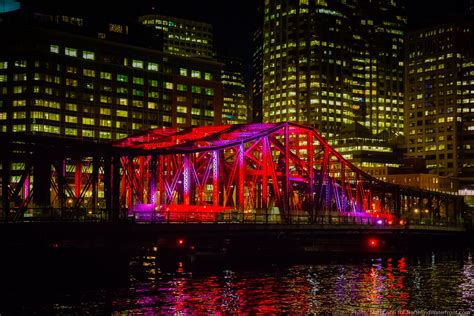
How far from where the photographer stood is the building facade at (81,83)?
173250mm

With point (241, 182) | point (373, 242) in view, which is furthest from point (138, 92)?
point (241, 182)

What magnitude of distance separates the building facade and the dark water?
10613cm

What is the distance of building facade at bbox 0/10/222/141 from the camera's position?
568 ft

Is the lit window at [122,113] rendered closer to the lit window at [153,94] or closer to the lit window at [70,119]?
the lit window at [153,94]

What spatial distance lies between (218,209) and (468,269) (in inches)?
1071

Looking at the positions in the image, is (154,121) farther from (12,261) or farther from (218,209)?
(12,261)

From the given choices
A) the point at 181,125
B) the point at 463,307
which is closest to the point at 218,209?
the point at 463,307

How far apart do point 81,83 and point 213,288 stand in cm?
13286

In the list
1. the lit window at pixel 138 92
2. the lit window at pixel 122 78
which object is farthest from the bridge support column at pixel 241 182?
the lit window at pixel 138 92

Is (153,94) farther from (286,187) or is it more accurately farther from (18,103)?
(286,187)

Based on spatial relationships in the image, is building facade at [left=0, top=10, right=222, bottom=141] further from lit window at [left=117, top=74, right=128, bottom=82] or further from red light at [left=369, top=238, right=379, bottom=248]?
red light at [left=369, top=238, right=379, bottom=248]

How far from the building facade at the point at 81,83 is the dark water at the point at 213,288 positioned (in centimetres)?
10613

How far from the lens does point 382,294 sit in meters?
56.3

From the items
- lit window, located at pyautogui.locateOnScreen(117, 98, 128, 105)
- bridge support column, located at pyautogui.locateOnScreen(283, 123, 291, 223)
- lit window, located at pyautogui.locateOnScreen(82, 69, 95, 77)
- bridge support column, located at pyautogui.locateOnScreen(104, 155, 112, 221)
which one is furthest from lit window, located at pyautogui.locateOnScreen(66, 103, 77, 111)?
bridge support column, located at pyautogui.locateOnScreen(104, 155, 112, 221)
